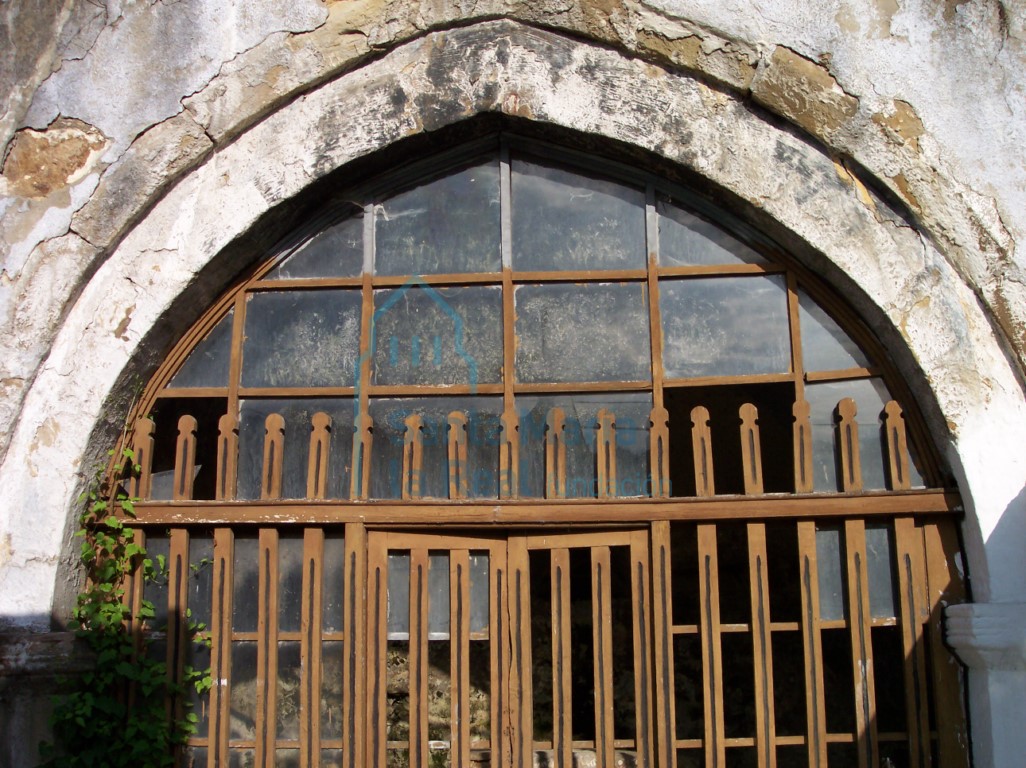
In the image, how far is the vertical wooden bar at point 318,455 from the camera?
10.7ft

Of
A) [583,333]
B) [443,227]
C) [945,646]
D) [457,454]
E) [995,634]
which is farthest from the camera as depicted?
[443,227]

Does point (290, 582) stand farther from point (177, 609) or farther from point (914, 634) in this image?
point (914, 634)

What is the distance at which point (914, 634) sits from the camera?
306cm

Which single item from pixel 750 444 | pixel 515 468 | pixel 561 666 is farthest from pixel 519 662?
pixel 750 444

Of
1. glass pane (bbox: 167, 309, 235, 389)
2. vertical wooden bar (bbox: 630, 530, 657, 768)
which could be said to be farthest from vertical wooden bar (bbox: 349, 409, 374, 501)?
vertical wooden bar (bbox: 630, 530, 657, 768)

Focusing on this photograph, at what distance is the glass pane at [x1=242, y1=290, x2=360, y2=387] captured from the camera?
340cm

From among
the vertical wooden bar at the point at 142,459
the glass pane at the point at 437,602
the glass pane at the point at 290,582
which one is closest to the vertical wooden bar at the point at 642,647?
the glass pane at the point at 437,602

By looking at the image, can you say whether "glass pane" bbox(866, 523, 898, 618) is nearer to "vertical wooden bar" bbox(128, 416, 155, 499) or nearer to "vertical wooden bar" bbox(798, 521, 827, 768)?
"vertical wooden bar" bbox(798, 521, 827, 768)

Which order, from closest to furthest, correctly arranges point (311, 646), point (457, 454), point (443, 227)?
point (311, 646), point (457, 454), point (443, 227)

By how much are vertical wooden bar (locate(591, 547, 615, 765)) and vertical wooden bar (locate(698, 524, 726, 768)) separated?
30cm

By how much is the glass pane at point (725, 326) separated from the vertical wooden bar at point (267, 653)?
1.47 m

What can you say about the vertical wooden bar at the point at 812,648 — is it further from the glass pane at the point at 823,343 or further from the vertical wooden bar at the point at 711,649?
the glass pane at the point at 823,343

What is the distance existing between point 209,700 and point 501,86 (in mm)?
2234

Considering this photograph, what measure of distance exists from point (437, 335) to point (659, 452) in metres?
0.86
